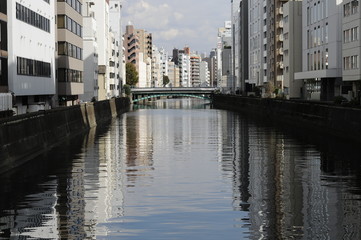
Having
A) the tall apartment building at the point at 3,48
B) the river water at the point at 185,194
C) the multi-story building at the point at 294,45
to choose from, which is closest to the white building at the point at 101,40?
the multi-story building at the point at 294,45

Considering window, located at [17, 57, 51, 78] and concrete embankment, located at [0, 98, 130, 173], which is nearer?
concrete embankment, located at [0, 98, 130, 173]


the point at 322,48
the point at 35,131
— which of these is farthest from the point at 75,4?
the point at 35,131

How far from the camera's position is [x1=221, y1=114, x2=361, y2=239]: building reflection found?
78.9 ft

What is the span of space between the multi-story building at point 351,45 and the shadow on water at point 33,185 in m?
62.8

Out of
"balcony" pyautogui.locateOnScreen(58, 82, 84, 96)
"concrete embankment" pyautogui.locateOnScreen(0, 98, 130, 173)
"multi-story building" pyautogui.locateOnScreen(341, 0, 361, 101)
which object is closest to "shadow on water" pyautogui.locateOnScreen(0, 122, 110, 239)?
"concrete embankment" pyautogui.locateOnScreen(0, 98, 130, 173)

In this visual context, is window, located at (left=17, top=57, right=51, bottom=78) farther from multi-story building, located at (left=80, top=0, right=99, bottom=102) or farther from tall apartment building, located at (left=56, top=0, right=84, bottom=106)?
multi-story building, located at (left=80, top=0, right=99, bottom=102)

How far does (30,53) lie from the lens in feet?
289

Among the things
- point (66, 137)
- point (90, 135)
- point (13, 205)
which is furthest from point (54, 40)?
point (13, 205)

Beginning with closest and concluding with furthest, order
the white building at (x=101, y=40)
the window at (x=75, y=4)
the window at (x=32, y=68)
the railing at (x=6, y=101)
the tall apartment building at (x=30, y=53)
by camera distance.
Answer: the railing at (x=6, y=101), the tall apartment building at (x=30, y=53), the window at (x=32, y=68), the window at (x=75, y=4), the white building at (x=101, y=40)

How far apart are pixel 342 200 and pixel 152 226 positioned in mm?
9721

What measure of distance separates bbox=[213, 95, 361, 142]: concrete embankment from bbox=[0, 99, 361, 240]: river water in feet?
31.5

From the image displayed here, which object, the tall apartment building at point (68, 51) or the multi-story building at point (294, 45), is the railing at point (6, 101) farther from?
the multi-story building at point (294, 45)

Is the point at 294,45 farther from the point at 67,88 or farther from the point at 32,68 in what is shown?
the point at 32,68

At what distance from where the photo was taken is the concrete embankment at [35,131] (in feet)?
140
